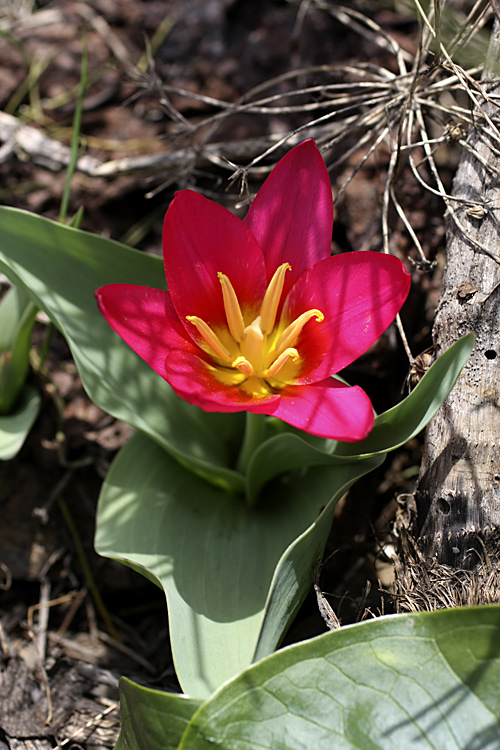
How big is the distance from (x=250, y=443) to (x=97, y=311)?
1.35 feet

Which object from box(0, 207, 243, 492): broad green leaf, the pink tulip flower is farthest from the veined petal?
box(0, 207, 243, 492): broad green leaf

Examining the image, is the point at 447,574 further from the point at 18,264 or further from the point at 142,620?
the point at 18,264

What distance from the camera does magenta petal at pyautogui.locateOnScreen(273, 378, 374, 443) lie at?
89cm

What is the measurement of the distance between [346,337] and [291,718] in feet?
1.89

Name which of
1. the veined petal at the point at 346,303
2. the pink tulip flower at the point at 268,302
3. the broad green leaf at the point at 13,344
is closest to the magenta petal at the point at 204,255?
the pink tulip flower at the point at 268,302

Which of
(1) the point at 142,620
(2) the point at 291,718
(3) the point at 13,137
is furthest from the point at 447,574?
(3) the point at 13,137

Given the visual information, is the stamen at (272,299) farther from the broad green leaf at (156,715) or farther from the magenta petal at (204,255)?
the broad green leaf at (156,715)

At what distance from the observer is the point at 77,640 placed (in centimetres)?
146

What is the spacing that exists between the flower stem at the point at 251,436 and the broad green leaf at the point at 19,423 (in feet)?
1.63

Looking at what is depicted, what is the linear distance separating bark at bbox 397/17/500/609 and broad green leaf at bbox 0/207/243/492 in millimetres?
379

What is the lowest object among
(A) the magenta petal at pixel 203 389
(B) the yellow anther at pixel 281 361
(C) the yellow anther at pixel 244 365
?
(A) the magenta petal at pixel 203 389

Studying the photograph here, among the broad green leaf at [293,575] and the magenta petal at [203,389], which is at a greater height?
the magenta petal at [203,389]

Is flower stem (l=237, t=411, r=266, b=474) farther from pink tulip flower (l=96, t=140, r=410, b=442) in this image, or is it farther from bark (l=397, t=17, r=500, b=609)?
bark (l=397, t=17, r=500, b=609)

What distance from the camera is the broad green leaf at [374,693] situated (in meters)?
0.84
